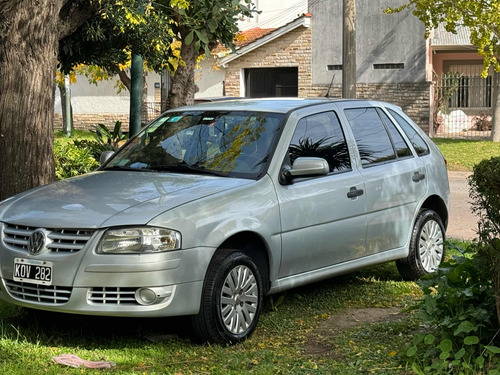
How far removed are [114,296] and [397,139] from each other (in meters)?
3.49

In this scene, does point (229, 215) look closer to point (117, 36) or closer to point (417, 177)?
point (417, 177)

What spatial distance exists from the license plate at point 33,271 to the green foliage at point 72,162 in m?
8.21

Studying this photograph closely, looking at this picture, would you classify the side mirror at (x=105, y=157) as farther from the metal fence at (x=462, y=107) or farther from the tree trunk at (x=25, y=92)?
the metal fence at (x=462, y=107)

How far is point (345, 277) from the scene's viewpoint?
8.66 m

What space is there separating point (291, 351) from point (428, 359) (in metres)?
1.01

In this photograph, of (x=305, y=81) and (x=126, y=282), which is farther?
(x=305, y=81)

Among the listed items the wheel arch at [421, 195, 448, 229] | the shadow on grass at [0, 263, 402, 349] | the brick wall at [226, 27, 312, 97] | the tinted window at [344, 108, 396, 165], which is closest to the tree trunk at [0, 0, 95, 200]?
the shadow on grass at [0, 263, 402, 349]

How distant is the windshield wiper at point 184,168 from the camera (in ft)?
22.5

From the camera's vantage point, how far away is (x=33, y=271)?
6.07 meters

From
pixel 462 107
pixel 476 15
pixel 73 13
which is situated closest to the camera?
pixel 73 13

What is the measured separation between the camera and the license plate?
5.98 meters

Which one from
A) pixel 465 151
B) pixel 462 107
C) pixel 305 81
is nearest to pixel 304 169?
pixel 465 151

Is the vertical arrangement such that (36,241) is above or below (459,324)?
above

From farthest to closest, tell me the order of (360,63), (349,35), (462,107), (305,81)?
(462,107)
(305,81)
(360,63)
(349,35)
